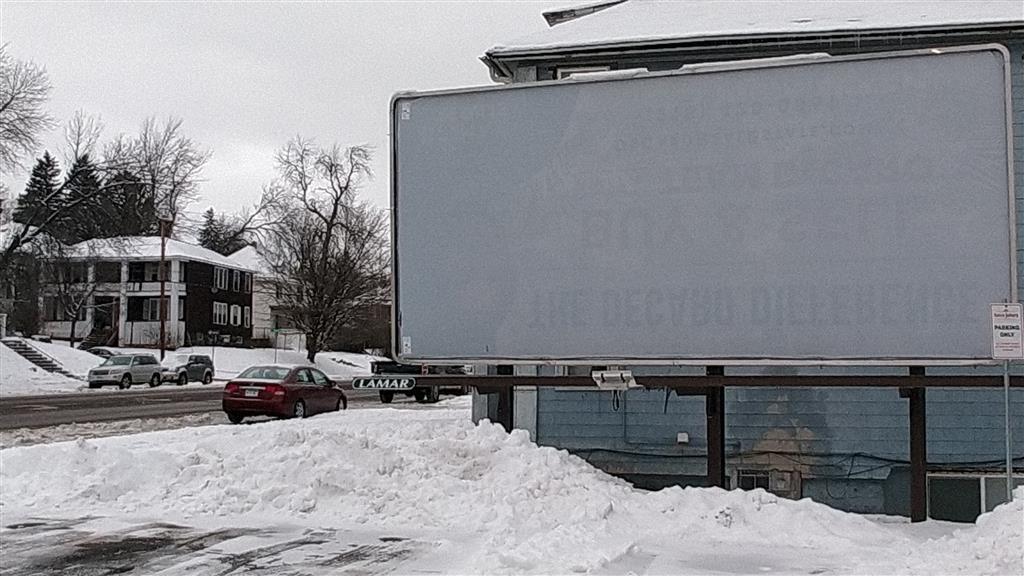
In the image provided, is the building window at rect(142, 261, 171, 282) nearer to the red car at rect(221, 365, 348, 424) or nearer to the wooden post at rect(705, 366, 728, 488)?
the red car at rect(221, 365, 348, 424)

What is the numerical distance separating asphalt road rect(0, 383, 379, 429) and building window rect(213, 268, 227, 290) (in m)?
41.2

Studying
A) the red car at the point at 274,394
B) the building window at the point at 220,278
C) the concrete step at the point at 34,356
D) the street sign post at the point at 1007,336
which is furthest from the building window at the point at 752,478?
the building window at the point at 220,278

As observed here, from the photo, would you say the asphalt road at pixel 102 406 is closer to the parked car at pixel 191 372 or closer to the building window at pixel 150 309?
the parked car at pixel 191 372

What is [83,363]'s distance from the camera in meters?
56.5

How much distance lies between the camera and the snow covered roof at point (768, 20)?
14.4 m

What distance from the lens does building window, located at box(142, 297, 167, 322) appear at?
79375mm

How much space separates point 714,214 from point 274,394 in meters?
16.9

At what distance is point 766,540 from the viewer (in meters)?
10.4

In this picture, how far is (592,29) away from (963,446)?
777 cm

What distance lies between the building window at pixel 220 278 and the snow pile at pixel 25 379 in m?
29.5

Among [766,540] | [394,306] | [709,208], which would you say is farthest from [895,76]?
[394,306]

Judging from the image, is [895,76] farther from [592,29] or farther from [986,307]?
[592,29]

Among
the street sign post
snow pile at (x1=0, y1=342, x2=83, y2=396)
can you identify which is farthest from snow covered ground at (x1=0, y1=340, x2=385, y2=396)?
the street sign post

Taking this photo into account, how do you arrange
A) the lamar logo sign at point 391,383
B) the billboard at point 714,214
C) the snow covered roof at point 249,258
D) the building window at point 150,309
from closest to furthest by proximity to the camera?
1. the billboard at point 714,214
2. the lamar logo sign at point 391,383
3. the building window at point 150,309
4. the snow covered roof at point 249,258
